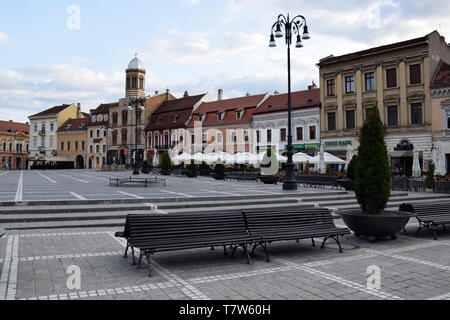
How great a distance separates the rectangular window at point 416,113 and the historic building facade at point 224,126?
19014 mm

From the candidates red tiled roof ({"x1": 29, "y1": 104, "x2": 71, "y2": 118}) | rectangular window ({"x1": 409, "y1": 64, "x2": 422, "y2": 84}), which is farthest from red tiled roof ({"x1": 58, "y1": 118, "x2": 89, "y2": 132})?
rectangular window ({"x1": 409, "y1": 64, "x2": 422, "y2": 84})

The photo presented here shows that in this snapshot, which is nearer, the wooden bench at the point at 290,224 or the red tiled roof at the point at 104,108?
the wooden bench at the point at 290,224

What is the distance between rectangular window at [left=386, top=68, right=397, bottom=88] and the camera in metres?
32.9

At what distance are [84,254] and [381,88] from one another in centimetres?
3223

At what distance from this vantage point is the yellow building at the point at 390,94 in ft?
102

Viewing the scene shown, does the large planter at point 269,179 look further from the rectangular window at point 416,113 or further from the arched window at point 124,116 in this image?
the arched window at point 124,116

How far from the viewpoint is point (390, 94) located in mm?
33062

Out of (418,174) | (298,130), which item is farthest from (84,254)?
(298,130)

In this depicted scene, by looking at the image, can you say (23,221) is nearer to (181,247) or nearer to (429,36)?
(181,247)

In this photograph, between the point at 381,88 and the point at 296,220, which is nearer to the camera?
the point at 296,220

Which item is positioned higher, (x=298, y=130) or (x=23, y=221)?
(x=298, y=130)

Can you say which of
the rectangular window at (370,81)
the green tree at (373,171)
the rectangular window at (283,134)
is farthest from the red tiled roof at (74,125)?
the green tree at (373,171)

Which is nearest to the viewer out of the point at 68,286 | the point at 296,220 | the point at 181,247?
the point at 68,286
